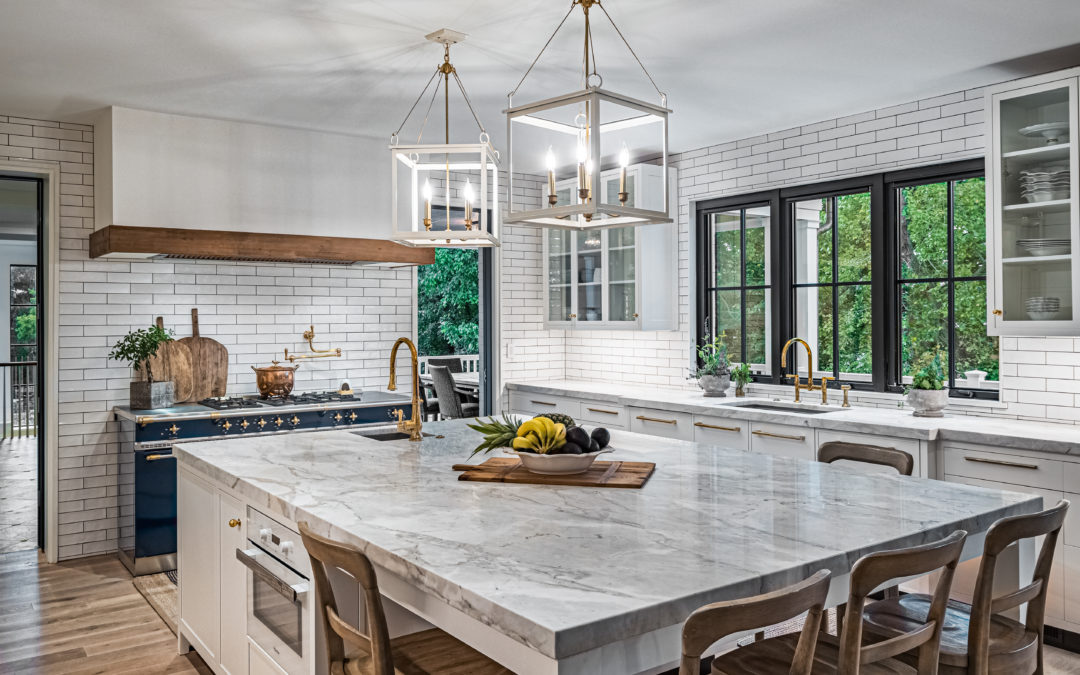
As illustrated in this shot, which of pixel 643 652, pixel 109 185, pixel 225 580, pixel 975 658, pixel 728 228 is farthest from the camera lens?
pixel 728 228

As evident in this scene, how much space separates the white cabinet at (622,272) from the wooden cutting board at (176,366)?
2.71 metres

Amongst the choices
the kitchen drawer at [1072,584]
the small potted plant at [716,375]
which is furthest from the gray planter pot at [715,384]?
the kitchen drawer at [1072,584]

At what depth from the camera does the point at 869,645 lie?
1.87m

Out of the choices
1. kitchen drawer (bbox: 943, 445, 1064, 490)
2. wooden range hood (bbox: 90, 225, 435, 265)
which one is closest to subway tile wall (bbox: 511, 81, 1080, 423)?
kitchen drawer (bbox: 943, 445, 1064, 490)

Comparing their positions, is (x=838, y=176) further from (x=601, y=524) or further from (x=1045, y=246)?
(x=601, y=524)

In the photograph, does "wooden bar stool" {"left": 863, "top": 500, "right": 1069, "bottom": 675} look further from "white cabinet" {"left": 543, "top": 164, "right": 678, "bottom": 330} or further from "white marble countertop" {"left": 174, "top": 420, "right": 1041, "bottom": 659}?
"white cabinet" {"left": 543, "top": 164, "right": 678, "bottom": 330}

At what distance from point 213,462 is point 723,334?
3.82 meters

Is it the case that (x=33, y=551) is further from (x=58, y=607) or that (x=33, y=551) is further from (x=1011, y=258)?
(x=1011, y=258)

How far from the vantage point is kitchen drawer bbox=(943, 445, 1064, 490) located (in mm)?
3486

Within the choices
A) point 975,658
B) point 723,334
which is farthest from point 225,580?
point 723,334

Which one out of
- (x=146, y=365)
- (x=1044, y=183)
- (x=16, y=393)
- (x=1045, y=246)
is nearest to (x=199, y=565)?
(x=146, y=365)

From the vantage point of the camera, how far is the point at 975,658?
1946mm

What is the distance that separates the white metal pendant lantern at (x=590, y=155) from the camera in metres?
2.39

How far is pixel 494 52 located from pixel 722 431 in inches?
98.7
